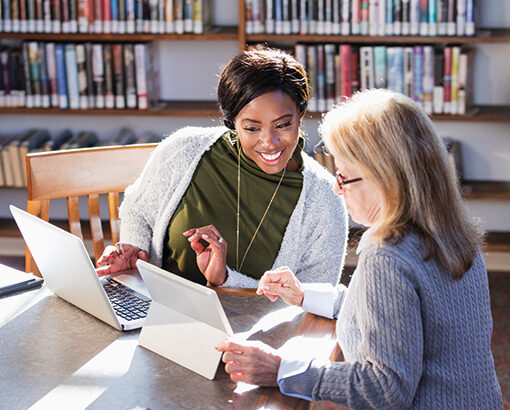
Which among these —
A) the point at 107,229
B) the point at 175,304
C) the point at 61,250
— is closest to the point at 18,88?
the point at 107,229

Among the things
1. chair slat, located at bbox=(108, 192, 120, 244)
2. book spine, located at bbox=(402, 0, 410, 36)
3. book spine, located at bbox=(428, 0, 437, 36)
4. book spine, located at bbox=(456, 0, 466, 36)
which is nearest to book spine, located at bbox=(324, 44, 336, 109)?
book spine, located at bbox=(402, 0, 410, 36)

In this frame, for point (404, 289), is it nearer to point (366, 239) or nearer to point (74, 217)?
point (366, 239)

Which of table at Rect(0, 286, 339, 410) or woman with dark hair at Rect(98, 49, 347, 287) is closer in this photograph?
table at Rect(0, 286, 339, 410)

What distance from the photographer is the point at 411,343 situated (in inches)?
49.0

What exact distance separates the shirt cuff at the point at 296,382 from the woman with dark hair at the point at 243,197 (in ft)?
1.83

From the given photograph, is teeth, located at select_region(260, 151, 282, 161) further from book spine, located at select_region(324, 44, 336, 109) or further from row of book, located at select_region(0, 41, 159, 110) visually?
row of book, located at select_region(0, 41, 159, 110)

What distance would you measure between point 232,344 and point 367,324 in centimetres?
25

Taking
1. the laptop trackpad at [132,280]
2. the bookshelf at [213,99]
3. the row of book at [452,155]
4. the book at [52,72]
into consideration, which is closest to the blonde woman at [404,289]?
the laptop trackpad at [132,280]

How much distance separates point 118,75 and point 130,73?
59 mm

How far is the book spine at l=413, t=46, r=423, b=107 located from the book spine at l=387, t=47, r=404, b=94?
57 mm

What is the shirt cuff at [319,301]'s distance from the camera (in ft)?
5.38

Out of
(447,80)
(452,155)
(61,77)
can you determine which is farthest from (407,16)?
(61,77)

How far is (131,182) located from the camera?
2285mm

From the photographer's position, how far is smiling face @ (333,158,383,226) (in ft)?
4.42
